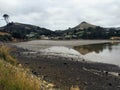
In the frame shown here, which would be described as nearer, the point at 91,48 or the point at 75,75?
the point at 75,75

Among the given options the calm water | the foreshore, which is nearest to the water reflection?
the calm water

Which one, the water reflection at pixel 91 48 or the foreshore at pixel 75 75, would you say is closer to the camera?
the foreshore at pixel 75 75

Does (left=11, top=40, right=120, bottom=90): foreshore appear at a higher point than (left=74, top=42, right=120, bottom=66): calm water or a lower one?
higher

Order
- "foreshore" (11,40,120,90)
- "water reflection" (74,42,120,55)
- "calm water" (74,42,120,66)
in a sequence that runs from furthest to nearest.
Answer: "water reflection" (74,42,120,55) → "calm water" (74,42,120,66) → "foreshore" (11,40,120,90)

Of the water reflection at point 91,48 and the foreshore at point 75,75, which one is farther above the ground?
the foreshore at point 75,75

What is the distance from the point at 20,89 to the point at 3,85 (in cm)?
47

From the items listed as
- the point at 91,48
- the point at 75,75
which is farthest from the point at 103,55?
the point at 75,75

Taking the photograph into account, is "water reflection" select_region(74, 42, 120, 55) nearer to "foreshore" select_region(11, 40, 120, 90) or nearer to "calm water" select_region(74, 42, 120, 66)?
"calm water" select_region(74, 42, 120, 66)

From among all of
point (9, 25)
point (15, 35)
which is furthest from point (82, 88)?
point (9, 25)

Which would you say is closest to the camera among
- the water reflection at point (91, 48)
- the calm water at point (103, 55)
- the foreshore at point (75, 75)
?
the foreshore at point (75, 75)

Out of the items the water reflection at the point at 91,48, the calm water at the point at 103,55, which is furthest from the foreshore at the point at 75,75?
the water reflection at the point at 91,48

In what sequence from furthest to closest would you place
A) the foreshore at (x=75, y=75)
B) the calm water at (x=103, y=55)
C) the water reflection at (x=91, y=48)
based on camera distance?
1. the water reflection at (x=91, y=48)
2. the calm water at (x=103, y=55)
3. the foreshore at (x=75, y=75)

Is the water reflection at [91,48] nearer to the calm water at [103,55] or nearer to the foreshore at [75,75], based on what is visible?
the calm water at [103,55]

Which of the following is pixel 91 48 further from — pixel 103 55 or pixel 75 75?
pixel 75 75
